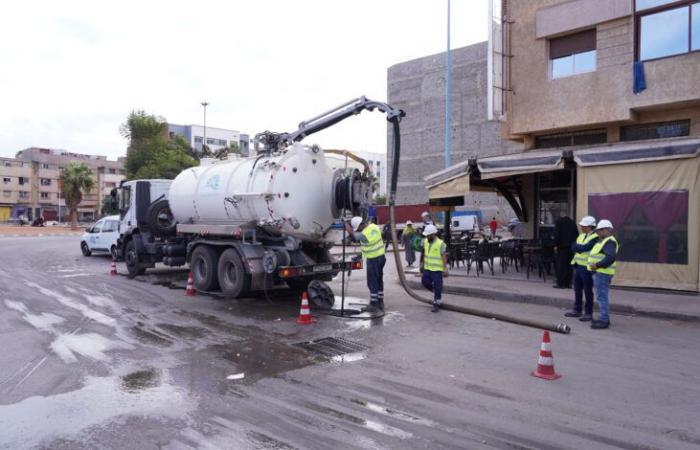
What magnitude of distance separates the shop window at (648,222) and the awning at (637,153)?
0.70 metres

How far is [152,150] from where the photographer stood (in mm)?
46781

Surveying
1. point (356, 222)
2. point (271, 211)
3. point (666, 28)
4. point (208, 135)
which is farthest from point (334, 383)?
point (208, 135)

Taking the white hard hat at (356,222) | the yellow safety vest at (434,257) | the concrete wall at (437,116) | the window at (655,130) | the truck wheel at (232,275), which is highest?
the concrete wall at (437,116)

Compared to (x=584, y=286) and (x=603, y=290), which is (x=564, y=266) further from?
(x=603, y=290)

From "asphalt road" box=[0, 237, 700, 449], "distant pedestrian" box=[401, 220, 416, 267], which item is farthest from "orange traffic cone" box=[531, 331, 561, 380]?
"distant pedestrian" box=[401, 220, 416, 267]

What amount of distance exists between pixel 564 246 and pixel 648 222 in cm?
170

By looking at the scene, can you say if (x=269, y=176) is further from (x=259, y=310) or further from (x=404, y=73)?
(x=404, y=73)

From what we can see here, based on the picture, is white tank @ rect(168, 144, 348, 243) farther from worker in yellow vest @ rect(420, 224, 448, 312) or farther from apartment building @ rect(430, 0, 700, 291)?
apartment building @ rect(430, 0, 700, 291)

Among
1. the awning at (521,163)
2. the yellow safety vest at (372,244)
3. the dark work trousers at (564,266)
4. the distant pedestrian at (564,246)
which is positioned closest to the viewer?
the yellow safety vest at (372,244)

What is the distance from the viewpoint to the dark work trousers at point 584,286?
881 cm

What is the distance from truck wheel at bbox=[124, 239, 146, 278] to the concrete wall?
30550 millimetres

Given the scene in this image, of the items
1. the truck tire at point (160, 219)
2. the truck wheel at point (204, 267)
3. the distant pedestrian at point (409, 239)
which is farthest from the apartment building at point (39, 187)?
the truck wheel at point (204, 267)

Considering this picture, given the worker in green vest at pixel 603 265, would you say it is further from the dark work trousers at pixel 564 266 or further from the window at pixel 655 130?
the window at pixel 655 130

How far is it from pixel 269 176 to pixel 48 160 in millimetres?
86630
